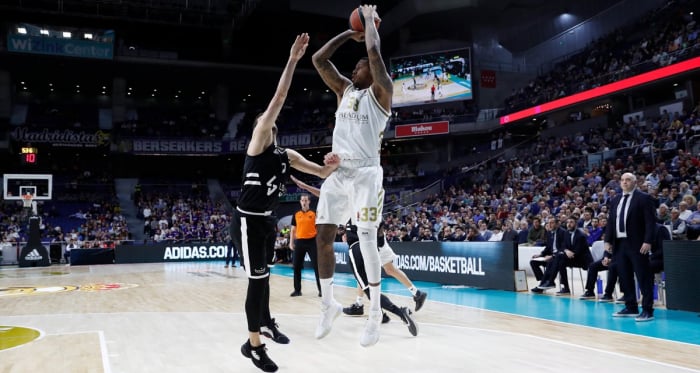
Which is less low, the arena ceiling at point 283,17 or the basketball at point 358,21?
the arena ceiling at point 283,17

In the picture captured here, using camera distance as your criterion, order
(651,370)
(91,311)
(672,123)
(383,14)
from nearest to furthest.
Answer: (651,370) → (91,311) → (672,123) → (383,14)

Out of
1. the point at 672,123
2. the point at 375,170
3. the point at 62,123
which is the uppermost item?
the point at 62,123

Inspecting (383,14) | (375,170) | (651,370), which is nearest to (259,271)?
(375,170)

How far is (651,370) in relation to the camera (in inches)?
163

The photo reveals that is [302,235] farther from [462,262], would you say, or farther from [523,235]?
[523,235]

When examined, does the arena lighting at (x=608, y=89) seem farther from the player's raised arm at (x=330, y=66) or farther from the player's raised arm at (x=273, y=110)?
the player's raised arm at (x=273, y=110)

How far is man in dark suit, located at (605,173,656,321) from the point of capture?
708 cm

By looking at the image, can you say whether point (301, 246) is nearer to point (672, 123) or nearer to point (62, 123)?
point (672, 123)

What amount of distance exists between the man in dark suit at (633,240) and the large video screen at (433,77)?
21.8 meters

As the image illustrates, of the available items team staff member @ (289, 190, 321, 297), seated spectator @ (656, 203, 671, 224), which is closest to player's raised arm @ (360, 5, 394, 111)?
team staff member @ (289, 190, 321, 297)

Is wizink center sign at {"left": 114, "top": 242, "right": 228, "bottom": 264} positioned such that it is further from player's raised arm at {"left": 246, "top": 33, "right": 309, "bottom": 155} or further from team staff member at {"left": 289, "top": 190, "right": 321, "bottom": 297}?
player's raised arm at {"left": 246, "top": 33, "right": 309, "bottom": 155}

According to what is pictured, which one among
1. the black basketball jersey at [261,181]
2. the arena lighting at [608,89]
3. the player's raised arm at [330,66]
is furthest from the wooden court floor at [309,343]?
the arena lighting at [608,89]

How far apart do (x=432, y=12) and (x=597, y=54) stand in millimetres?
8900

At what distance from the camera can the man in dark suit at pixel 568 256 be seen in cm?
996
